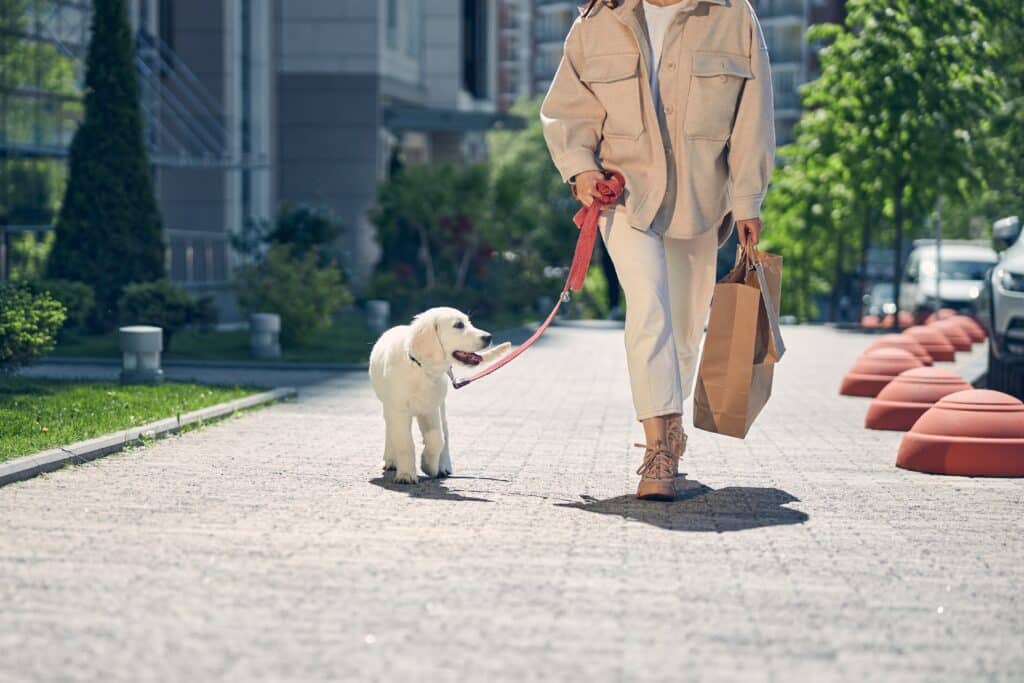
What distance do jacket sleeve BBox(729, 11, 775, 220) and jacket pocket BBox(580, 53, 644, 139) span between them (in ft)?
1.50

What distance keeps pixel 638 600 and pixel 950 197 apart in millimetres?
29735

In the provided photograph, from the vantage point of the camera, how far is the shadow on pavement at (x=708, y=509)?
23.1 ft

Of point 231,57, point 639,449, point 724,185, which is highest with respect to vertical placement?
point 231,57

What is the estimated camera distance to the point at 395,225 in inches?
1314

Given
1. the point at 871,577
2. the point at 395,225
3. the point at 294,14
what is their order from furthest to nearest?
1. the point at 294,14
2. the point at 395,225
3. the point at 871,577

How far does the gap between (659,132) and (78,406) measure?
535 centimetres

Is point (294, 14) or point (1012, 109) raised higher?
point (294, 14)

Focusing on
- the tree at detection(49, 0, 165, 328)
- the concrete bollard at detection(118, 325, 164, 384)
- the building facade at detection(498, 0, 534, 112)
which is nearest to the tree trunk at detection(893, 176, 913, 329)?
the tree at detection(49, 0, 165, 328)

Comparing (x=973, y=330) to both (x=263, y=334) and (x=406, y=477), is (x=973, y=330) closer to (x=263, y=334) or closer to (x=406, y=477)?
(x=263, y=334)

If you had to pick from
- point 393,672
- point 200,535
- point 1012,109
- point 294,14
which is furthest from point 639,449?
point 294,14

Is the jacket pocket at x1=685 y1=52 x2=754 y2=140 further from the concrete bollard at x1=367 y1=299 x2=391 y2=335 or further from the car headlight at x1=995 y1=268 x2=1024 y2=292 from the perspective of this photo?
the concrete bollard at x1=367 y1=299 x2=391 y2=335

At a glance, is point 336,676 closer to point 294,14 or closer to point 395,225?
point 395,225

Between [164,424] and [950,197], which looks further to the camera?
[950,197]

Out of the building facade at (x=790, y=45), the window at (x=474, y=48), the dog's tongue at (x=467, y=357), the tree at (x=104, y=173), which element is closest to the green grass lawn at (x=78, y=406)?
Result: the dog's tongue at (x=467, y=357)
